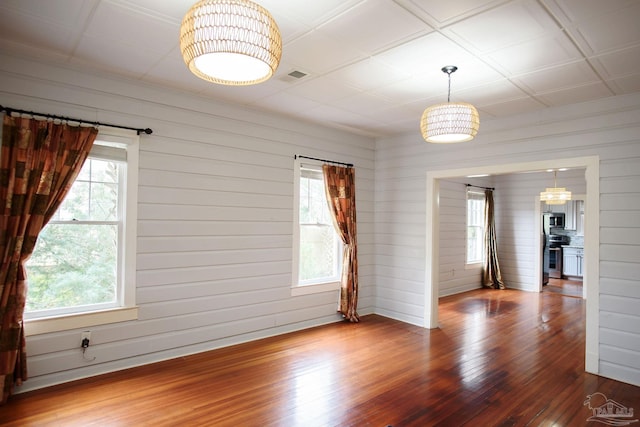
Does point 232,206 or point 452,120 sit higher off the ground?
point 452,120

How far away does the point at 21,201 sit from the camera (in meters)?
2.89

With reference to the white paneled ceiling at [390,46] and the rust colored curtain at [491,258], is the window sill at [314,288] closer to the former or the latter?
the white paneled ceiling at [390,46]

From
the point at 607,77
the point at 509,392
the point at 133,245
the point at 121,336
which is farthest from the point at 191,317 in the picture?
the point at 607,77

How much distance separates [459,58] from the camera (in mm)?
2889

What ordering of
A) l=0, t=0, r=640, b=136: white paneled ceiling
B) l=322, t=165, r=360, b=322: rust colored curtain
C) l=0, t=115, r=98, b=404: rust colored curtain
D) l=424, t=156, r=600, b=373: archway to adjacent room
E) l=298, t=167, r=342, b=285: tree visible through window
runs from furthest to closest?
l=322, t=165, r=360, b=322: rust colored curtain, l=298, t=167, r=342, b=285: tree visible through window, l=424, t=156, r=600, b=373: archway to adjacent room, l=0, t=115, r=98, b=404: rust colored curtain, l=0, t=0, r=640, b=136: white paneled ceiling

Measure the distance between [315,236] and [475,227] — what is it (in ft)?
16.3

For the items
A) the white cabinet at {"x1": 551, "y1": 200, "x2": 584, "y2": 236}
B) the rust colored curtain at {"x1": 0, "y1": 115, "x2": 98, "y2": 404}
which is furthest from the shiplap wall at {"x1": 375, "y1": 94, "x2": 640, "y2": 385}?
the white cabinet at {"x1": 551, "y1": 200, "x2": 584, "y2": 236}

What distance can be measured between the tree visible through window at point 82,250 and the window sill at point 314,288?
213 centimetres

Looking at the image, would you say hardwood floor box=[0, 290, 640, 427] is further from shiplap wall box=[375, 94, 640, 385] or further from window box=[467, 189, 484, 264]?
window box=[467, 189, 484, 264]

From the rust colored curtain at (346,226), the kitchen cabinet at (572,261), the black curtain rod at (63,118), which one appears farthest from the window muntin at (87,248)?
the kitchen cabinet at (572,261)

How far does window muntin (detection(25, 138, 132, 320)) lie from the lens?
314 centimetres

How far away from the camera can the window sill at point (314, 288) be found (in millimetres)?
4801

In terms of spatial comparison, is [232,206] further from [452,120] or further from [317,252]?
[452,120]

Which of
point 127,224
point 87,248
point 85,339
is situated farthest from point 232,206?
point 85,339
